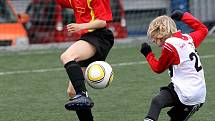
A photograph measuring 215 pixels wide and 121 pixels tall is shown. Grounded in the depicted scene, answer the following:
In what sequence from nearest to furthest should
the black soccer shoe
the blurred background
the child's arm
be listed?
the black soccer shoe, the child's arm, the blurred background

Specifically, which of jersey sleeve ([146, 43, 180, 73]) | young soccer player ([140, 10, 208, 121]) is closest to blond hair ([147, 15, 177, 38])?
young soccer player ([140, 10, 208, 121])

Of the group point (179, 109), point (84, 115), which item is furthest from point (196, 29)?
point (84, 115)

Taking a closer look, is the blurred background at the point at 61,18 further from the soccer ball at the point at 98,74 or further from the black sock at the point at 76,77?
the black sock at the point at 76,77

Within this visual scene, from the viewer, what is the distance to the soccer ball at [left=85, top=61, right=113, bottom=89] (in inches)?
240

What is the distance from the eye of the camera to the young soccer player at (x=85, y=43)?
5.99m

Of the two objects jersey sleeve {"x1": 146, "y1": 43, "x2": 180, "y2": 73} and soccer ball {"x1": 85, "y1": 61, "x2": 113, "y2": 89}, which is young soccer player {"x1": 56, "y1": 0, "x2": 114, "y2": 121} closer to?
soccer ball {"x1": 85, "y1": 61, "x2": 113, "y2": 89}

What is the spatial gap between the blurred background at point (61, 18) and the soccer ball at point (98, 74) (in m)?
Answer: 6.47

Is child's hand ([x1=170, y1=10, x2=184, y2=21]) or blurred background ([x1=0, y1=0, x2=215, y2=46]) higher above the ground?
child's hand ([x1=170, y1=10, x2=184, y2=21])

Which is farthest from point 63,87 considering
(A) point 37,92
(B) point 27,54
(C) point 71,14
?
(C) point 71,14

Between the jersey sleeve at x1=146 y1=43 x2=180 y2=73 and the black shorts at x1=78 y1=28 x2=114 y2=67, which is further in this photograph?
the black shorts at x1=78 y1=28 x2=114 y2=67

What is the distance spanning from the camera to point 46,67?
10562 millimetres

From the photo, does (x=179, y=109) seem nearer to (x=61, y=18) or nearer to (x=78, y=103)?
(x=78, y=103)

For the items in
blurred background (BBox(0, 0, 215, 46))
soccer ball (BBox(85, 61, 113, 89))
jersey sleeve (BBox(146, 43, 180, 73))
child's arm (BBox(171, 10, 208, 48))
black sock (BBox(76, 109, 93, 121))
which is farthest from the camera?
blurred background (BBox(0, 0, 215, 46))

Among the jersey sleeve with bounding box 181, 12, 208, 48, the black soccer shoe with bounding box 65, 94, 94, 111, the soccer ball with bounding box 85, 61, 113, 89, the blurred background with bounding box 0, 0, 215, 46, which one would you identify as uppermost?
the jersey sleeve with bounding box 181, 12, 208, 48
